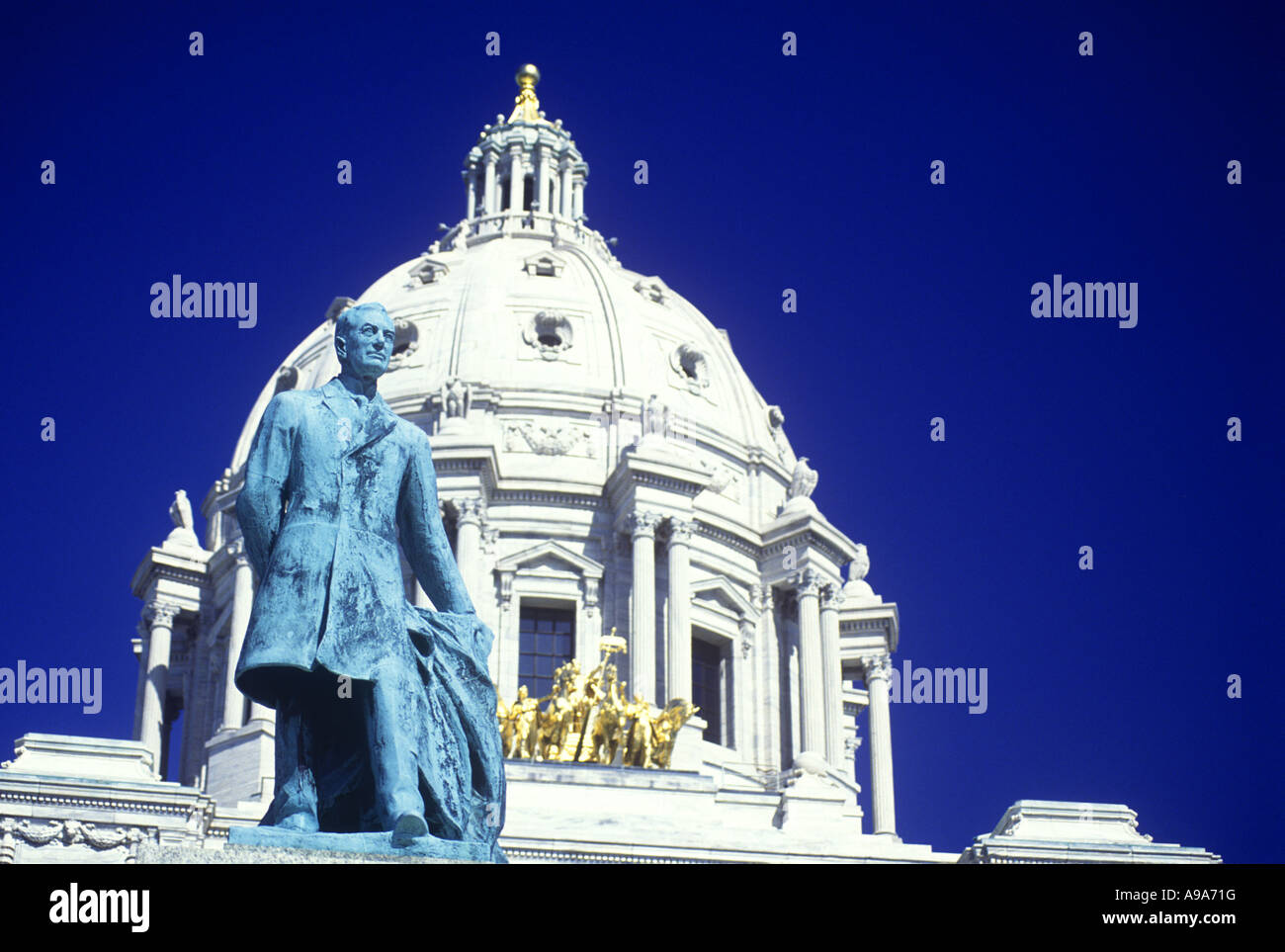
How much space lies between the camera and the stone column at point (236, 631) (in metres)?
63.3

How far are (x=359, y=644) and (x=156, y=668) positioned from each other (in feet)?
192

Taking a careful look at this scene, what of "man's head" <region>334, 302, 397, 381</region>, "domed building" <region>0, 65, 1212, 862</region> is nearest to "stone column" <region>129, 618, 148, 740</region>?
"domed building" <region>0, 65, 1212, 862</region>

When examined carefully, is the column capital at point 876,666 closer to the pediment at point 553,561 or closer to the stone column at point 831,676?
the stone column at point 831,676

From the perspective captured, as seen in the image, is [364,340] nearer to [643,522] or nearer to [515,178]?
[643,522]

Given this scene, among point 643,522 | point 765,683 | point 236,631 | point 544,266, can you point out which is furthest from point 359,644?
point 544,266

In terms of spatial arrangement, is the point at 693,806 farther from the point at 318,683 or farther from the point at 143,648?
the point at 318,683

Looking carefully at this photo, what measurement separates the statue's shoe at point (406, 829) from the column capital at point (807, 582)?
58.4 metres

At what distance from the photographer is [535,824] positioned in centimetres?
4409

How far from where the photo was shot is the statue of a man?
12.3 meters

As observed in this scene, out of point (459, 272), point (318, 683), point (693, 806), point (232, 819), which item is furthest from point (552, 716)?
point (318, 683)

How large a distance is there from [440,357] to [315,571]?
2397 inches

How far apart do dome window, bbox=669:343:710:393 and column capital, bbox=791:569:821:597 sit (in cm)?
869

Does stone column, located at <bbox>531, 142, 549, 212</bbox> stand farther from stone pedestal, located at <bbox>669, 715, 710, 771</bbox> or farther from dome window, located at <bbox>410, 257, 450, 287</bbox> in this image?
stone pedestal, located at <bbox>669, 715, 710, 771</bbox>

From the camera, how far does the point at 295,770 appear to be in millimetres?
12383
